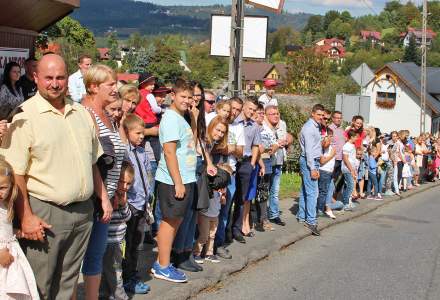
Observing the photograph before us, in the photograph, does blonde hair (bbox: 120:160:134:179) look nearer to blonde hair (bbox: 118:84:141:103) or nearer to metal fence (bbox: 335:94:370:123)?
blonde hair (bbox: 118:84:141:103)

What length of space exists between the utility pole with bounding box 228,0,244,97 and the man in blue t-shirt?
17.4ft

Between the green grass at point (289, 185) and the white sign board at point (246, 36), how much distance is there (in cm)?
360

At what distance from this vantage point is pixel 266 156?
9.87 m

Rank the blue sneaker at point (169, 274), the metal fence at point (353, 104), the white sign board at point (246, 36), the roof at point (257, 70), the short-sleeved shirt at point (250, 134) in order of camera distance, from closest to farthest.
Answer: the blue sneaker at point (169, 274) → the short-sleeved shirt at point (250, 134) → the white sign board at point (246, 36) → the metal fence at point (353, 104) → the roof at point (257, 70)

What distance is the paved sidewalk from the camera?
20.8 ft

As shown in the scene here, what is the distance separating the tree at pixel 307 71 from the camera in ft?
272

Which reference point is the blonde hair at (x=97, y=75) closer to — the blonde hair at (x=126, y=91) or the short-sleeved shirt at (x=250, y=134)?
the blonde hair at (x=126, y=91)

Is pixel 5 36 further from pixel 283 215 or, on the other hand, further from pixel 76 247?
pixel 283 215

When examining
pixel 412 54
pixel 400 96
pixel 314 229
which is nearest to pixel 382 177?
pixel 314 229

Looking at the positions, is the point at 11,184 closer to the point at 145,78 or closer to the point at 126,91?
the point at 126,91

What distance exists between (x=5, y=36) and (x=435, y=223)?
9.14 m

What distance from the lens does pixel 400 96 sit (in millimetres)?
69250

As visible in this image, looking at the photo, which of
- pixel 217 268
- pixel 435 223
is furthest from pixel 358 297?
pixel 435 223

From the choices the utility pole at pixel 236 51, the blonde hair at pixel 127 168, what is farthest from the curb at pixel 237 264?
the utility pole at pixel 236 51
